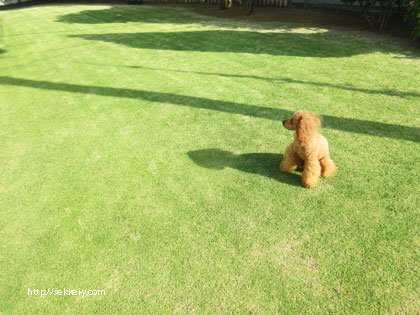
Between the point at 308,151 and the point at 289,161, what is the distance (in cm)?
34

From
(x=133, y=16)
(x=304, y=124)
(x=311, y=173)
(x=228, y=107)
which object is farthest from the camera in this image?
(x=133, y=16)

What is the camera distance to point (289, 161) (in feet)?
9.80

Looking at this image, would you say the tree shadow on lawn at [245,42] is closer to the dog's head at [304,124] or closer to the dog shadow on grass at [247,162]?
the dog shadow on grass at [247,162]

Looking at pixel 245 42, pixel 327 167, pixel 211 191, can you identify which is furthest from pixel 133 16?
pixel 327 167

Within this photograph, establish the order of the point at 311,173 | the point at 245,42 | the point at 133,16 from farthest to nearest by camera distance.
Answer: the point at 133,16, the point at 245,42, the point at 311,173

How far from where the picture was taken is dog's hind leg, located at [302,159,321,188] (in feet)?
9.06

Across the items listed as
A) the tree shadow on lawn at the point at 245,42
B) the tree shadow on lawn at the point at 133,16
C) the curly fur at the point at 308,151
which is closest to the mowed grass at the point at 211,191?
the curly fur at the point at 308,151

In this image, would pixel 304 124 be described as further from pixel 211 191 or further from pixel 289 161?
pixel 211 191

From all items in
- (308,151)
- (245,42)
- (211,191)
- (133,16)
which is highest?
(133,16)

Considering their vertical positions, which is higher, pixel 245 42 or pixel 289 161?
pixel 245 42

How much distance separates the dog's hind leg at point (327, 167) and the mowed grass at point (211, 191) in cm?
11

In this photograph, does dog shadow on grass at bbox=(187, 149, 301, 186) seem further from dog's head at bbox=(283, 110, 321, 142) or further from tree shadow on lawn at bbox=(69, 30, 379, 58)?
tree shadow on lawn at bbox=(69, 30, 379, 58)

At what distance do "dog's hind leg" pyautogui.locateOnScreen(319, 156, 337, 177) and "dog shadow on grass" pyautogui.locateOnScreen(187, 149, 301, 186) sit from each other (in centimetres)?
29

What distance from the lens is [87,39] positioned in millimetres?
9781
